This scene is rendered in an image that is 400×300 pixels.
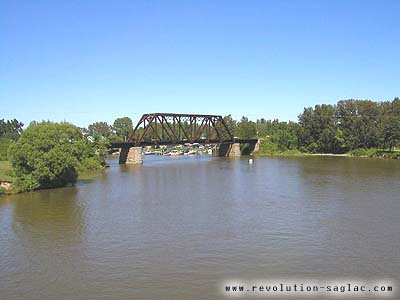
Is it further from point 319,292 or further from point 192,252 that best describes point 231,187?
point 319,292

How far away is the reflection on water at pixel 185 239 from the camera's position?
1853 cm

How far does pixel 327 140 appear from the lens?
107500 mm

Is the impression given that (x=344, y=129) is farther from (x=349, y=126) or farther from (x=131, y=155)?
(x=131, y=155)

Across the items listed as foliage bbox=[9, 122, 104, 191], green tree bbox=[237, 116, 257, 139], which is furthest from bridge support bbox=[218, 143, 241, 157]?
foliage bbox=[9, 122, 104, 191]

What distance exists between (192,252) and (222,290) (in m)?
4.97

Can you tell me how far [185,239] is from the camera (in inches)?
970

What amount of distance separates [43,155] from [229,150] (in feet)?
239

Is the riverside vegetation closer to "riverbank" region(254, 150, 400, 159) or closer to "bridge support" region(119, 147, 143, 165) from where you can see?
"riverbank" region(254, 150, 400, 159)

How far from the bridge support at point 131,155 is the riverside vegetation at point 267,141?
4.99 meters

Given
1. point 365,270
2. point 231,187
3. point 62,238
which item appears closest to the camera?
point 365,270

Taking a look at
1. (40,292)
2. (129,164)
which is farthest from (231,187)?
(129,164)

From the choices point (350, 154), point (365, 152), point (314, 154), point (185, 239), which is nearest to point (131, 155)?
point (314, 154)

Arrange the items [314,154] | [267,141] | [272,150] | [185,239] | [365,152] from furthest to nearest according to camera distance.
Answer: [267,141]
[272,150]
[314,154]
[365,152]
[185,239]

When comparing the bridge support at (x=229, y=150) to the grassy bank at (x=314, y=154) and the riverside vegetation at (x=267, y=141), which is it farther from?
the riverside vegetation at (x=267, y=141)
